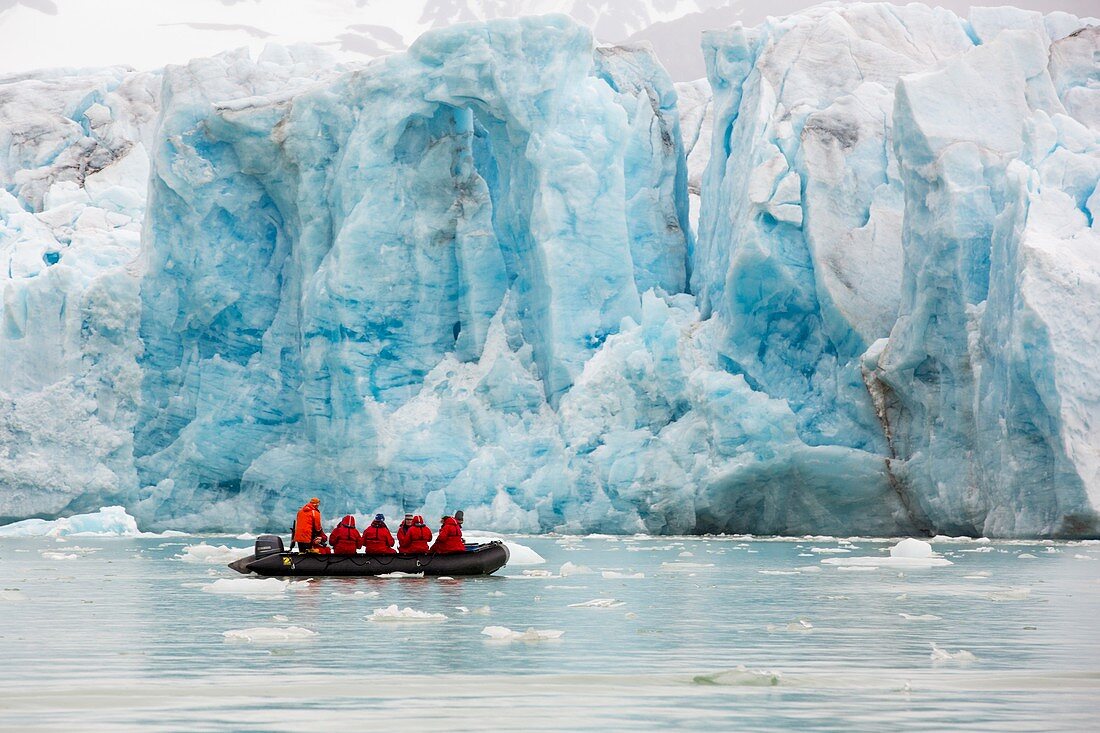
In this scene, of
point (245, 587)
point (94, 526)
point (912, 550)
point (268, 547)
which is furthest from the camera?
point (94, 526)

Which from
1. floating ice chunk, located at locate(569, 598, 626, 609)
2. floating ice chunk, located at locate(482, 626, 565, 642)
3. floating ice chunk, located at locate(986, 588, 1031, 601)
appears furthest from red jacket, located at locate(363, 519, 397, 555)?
floating ice chunk, located at locate(482, 626, 565, 642)

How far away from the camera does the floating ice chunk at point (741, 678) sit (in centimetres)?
651

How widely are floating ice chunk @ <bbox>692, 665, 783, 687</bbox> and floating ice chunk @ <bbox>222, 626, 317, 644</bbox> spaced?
9.39 ft

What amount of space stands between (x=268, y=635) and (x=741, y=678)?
10.3ft

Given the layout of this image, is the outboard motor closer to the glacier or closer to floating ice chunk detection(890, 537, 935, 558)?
floating ice chunk detection(890, 537, 935, 558)

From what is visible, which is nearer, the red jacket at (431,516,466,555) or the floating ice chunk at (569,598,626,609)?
the floating ice chunk at (569,598,626,609)

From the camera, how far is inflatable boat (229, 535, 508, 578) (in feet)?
47.8

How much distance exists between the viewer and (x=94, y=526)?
27.7 meters

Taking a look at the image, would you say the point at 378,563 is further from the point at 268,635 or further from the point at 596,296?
the point at 596,296

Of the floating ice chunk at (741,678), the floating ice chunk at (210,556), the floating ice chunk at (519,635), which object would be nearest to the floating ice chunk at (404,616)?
the floating ice chunk at (519,635)

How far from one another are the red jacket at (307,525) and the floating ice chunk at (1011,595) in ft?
21.9

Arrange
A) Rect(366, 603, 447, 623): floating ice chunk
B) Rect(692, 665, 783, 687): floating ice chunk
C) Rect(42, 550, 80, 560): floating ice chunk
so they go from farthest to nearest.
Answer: Rect(42, 550, 80, 560): floating ice chunk < Rect(366, 603, 447, 623): floating ice chunk < Rect(692, 665, 783, 687): floating ice chunk

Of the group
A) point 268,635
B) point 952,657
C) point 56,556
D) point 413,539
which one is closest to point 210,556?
point 56,556

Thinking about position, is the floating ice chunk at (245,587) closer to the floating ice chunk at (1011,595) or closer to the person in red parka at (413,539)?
the person in red parka at (413,539)
